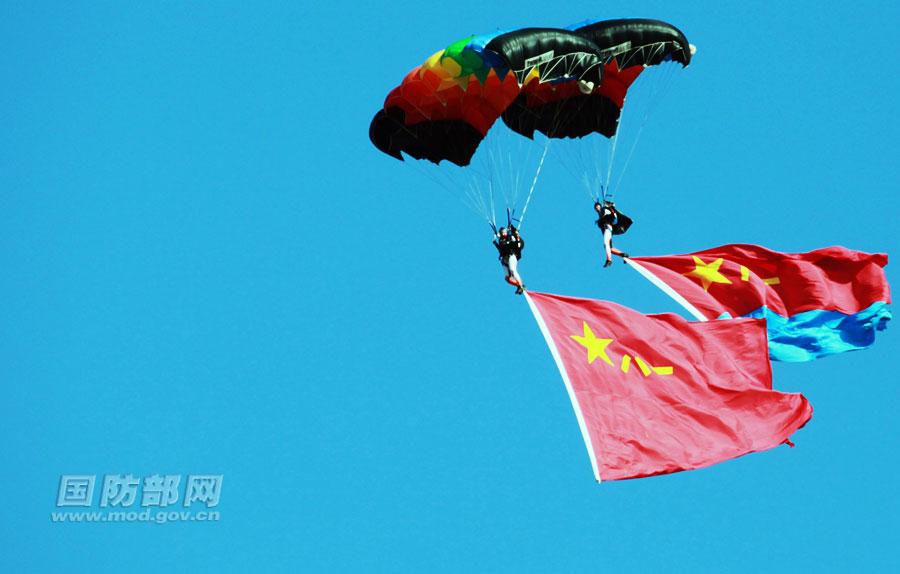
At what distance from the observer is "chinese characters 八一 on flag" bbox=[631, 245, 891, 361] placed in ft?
87.4

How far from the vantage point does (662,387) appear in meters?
24.3

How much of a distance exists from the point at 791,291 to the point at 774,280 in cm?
39

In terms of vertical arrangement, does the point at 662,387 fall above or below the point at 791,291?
below

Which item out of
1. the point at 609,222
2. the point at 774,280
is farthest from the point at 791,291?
the point at 609,222

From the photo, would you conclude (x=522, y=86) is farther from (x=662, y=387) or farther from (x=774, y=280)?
(x=774, y=280)

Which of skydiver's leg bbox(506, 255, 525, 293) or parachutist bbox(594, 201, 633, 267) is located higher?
parachutist bbox(594, 201, 633, 267)

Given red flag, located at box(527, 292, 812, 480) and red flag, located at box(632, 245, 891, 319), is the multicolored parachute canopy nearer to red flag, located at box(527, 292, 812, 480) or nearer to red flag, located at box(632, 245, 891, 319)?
red flag, located at box(632, 245, 891, 319)

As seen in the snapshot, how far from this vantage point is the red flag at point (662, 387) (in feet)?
74.4

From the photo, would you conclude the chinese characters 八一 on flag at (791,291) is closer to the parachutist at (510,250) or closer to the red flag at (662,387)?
the red flag at (662,387)

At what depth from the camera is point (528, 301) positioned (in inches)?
957

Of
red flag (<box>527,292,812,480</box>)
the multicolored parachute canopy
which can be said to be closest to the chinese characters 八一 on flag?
red flag (<box>527,292,812,480</box>)

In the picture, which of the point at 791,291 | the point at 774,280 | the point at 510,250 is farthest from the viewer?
the point at 774,280

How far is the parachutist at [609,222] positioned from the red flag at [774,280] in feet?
5.16

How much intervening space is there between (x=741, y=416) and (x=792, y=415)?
31.9 inches
